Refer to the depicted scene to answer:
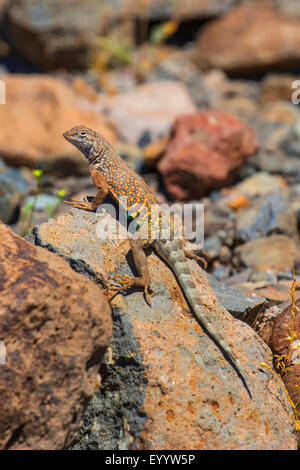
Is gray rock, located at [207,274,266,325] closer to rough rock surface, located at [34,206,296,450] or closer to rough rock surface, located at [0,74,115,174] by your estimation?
rough rock surface, located at [34,206,296,450]

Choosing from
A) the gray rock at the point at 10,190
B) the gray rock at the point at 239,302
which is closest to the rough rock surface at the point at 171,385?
the gray rock at the point at 239,302

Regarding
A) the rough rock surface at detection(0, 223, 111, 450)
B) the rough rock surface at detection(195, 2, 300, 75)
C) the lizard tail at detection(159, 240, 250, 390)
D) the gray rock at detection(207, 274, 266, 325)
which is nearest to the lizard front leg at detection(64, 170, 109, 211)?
the lizard tail at detection(159, 240, 250, 390)

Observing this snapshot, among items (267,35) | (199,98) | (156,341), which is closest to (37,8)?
(199,98)

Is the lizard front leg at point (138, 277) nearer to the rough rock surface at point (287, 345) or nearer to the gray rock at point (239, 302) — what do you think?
the gray rock at point (239, 302)

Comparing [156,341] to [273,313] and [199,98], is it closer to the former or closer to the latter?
[273,313]

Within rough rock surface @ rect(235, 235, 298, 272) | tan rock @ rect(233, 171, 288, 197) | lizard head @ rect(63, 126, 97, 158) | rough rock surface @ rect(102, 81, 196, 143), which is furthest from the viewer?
rough rock surface @ rect(102, 81, 196, 143)

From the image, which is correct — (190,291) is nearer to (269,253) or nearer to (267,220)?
(269,253)
